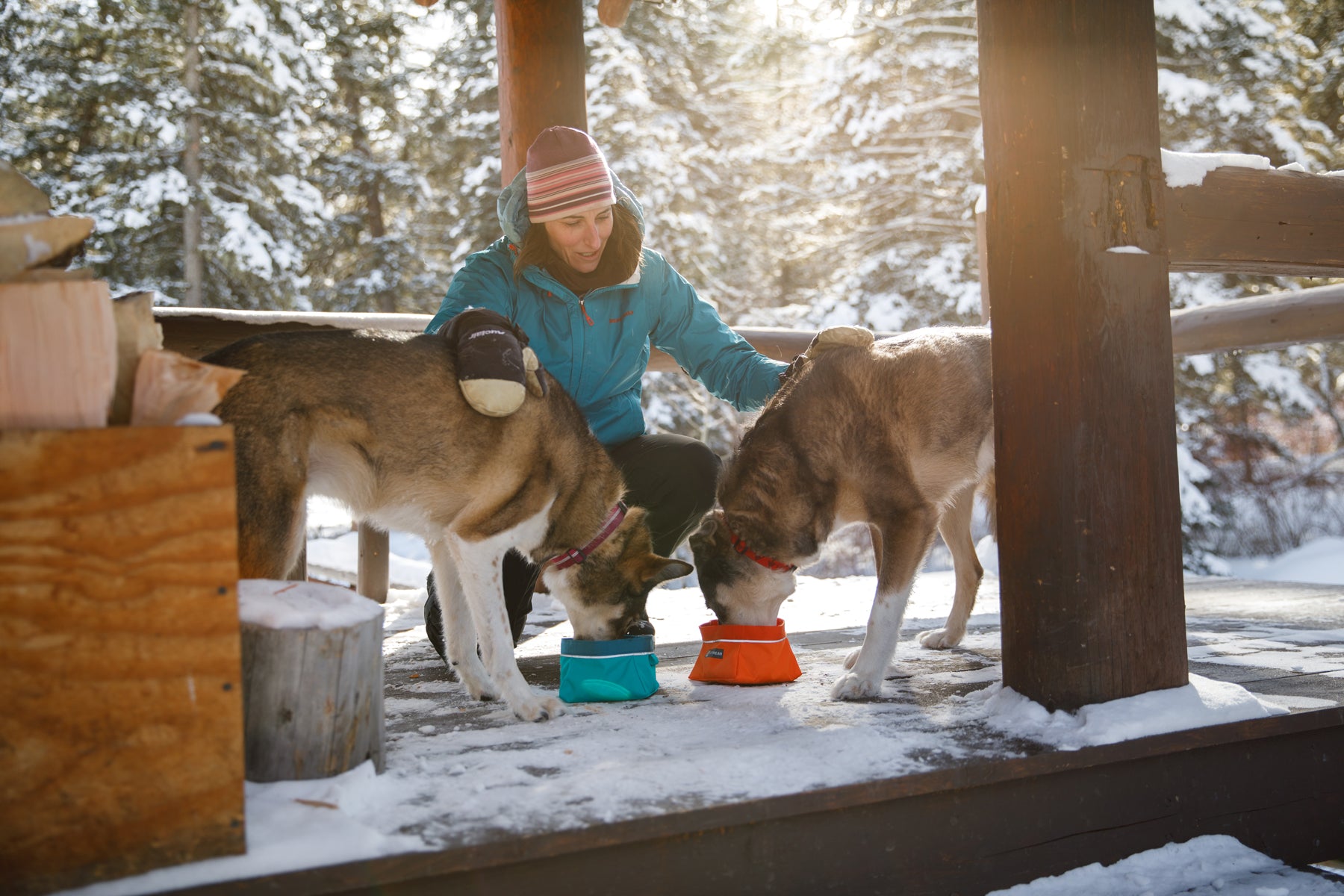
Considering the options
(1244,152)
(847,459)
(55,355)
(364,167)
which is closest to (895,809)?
(847,459)

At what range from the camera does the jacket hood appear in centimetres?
376

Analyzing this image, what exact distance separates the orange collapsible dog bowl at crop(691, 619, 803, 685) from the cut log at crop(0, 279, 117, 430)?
7.36ft

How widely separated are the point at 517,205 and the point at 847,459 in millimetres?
1678

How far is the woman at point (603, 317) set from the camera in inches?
145

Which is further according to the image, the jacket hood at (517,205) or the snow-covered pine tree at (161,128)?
the snow-covered pine tree at (161,128)

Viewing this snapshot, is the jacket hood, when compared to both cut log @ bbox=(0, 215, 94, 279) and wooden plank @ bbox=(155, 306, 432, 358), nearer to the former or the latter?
wooden plank @ bbox=(155, 306, 432, 358)

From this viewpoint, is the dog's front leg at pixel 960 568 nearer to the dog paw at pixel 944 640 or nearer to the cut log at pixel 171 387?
the dog paw at pixel 944 640

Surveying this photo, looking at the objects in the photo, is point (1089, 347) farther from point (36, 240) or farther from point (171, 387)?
point (36, 240)

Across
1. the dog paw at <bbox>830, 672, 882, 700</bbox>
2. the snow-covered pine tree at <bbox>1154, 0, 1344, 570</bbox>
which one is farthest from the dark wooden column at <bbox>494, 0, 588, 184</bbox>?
the snow-covered pine tree at <bbox>1154, 0, 1344, 570</bbox>

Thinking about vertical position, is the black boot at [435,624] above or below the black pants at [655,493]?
below

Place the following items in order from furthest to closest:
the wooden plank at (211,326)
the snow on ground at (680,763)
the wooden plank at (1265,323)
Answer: the wooden plank at (1265,323)
the wooden plank at (211,326)
the snow on ground at (680,763)

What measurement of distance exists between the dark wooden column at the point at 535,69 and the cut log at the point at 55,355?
3432 mm

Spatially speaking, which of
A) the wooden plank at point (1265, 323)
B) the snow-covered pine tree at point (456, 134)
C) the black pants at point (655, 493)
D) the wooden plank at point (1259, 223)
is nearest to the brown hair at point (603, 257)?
the black pants at point (655, 493)

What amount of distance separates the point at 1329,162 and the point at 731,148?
9.58 m
